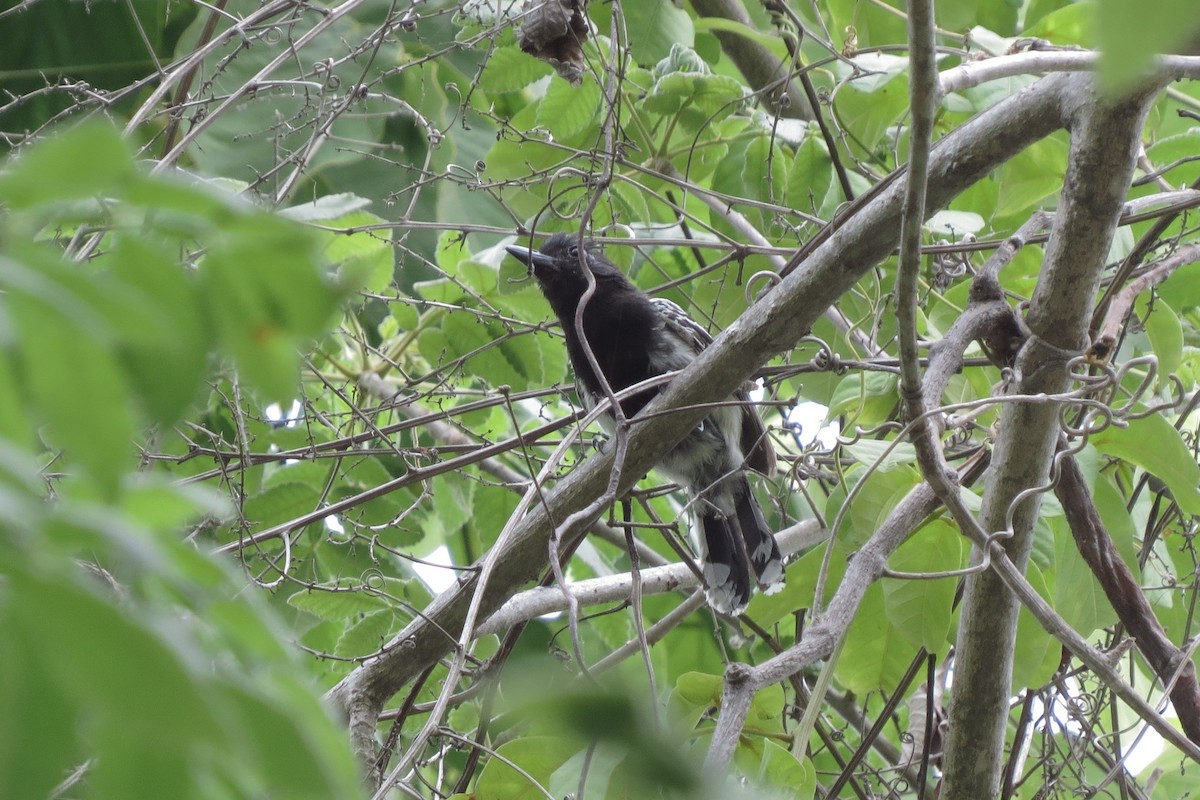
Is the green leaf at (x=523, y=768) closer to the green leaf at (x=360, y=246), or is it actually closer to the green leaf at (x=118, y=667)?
the green leaf at (x=360, y=246)

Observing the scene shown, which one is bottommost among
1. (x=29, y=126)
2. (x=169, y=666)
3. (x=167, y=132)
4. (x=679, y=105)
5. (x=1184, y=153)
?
(x=29, y=126)

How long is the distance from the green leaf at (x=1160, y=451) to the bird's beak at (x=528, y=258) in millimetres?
1760

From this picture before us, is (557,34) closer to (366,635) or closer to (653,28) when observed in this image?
(653,28)

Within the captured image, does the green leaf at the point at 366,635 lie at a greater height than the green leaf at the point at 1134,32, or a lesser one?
lesser

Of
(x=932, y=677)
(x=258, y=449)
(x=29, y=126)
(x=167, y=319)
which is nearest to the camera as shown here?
(x=167, y=319)

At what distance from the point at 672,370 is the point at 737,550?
776 millimetres

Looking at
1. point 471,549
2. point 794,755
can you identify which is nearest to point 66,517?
point 794,755

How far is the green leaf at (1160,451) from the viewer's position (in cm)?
247

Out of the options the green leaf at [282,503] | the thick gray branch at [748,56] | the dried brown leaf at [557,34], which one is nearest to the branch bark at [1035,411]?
the dried brown leaf at [557,34]

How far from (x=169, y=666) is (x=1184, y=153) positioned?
338 centimetres

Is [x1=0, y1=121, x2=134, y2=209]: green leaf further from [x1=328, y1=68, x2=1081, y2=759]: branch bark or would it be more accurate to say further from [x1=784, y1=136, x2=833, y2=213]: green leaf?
[x1=784, y1=136, x2=833, y2=213]: green leaf

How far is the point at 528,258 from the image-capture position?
3.56 m

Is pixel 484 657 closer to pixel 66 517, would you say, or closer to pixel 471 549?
pixel 471 549

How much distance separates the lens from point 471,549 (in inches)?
189
